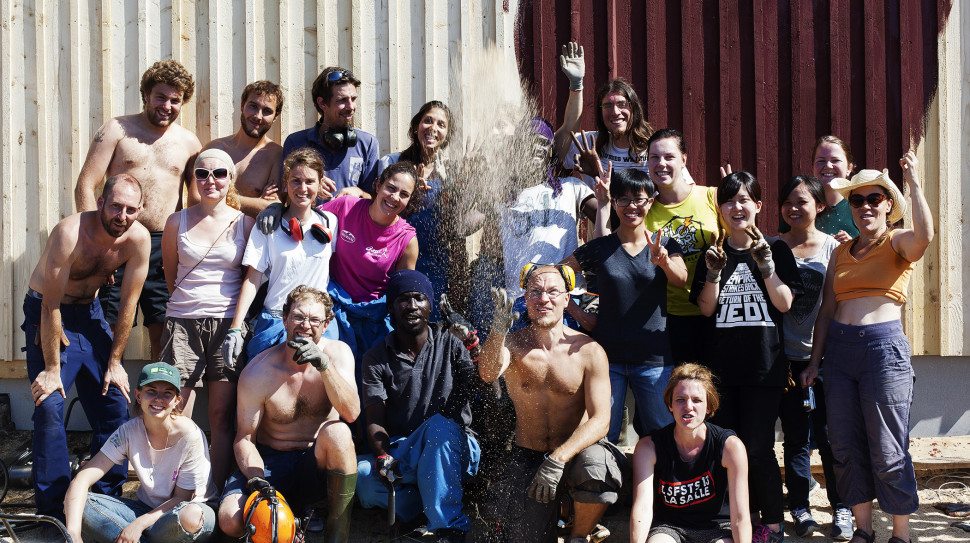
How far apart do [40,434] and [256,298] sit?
1.35m

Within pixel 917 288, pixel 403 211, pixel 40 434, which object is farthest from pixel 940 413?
pixel 40 434

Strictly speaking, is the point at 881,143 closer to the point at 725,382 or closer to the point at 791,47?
the point at 791,47

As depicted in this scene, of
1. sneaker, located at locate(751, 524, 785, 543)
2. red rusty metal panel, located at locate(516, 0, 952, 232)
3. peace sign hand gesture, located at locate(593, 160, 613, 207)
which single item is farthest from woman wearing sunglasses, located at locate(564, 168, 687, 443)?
red rusty metal panel, located at locate(516, 0, 952, 232)

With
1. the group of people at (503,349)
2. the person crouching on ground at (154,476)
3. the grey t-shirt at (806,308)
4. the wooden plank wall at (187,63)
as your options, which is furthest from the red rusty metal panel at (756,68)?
the person crouching on ground at (154,476)

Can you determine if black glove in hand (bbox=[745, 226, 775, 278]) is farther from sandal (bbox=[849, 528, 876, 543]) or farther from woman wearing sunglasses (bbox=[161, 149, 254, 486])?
woman wearing sunglasses (bbox=[161, 149, 254, 486])

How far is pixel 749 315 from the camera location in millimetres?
5082

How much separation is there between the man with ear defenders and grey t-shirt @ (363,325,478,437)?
1.26 meters

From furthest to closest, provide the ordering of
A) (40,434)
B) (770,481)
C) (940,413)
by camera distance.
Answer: (940,413) → (40,434) → (770,481)

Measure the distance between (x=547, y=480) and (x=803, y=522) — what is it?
4.71 ft

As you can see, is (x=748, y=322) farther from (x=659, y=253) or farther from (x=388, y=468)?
(x=388, y=468)

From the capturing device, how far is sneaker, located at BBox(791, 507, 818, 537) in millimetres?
5047

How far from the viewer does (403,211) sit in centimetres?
588

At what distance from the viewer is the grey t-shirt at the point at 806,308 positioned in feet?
17.3

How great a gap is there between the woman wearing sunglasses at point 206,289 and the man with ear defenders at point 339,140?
735 mm
